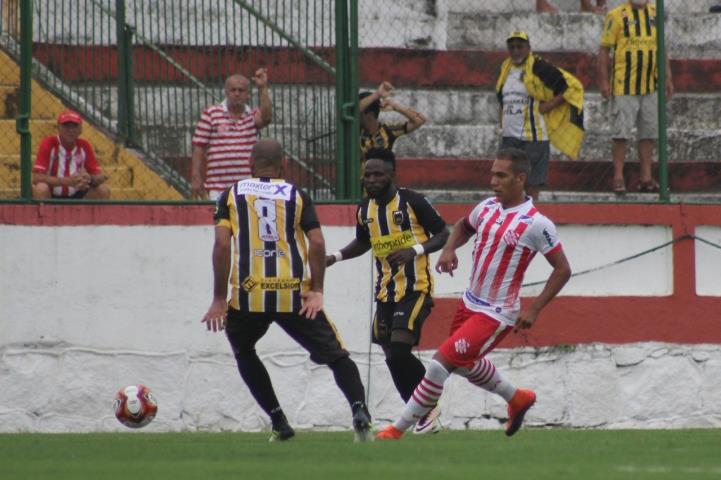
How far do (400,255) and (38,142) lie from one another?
429 centimetres

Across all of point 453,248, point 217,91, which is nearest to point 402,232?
point 453,248

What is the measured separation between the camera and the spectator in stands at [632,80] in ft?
51.1

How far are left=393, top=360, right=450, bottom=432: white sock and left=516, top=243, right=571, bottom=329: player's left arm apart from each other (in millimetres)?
608

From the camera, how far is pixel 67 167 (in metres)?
14.6

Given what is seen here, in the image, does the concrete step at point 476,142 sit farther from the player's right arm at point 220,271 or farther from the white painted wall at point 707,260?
the player's right arm at point 220,271

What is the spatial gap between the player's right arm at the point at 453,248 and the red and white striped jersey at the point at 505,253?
17 centimetres

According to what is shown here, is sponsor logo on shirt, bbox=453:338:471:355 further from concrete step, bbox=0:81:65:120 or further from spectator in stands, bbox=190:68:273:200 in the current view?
concrete step, bbox=0:81:65:120

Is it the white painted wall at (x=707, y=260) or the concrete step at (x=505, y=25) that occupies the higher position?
the concrete step at (x=505, y=25)

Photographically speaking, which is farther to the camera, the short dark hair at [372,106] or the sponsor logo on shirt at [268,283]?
the short dark hair at [372,106]

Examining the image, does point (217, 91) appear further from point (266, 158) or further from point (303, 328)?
point (303, 328)

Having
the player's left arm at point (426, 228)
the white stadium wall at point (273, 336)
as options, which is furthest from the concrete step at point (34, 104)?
the player's left arm at point (426, 228)

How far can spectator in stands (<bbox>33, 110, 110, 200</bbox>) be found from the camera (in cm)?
1442

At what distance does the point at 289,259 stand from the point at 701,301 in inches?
212

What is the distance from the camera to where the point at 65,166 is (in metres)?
14.6
